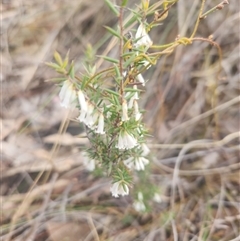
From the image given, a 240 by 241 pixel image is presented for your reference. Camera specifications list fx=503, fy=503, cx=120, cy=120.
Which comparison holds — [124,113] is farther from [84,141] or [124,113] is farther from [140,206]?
[84,141]

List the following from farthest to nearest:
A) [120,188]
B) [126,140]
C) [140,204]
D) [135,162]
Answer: [140,204] → [135,162] → [120,188] → [126,140]

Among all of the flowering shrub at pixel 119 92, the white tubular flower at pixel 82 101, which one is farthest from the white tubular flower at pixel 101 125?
the white tubular flower at pixel 82 101

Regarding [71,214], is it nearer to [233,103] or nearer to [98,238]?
[98,238]

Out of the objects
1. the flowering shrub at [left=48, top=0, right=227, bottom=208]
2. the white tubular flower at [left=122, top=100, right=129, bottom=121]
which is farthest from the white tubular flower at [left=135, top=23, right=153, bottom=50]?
the white tubular flower at [left=122, top=100, right=129, bottom=121]

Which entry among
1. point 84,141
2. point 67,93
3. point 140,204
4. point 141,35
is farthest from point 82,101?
point 84,141

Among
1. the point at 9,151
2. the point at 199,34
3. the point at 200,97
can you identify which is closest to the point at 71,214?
the point at 9,151

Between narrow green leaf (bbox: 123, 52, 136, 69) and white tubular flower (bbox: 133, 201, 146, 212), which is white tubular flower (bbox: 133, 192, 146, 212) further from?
narrow green leaf (bbox: 123, 52, 136, 69)

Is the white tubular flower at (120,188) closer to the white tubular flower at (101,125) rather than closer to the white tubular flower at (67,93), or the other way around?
the white tubular flower at (101,125)

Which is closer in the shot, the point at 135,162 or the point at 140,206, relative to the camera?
the point at 135,162
